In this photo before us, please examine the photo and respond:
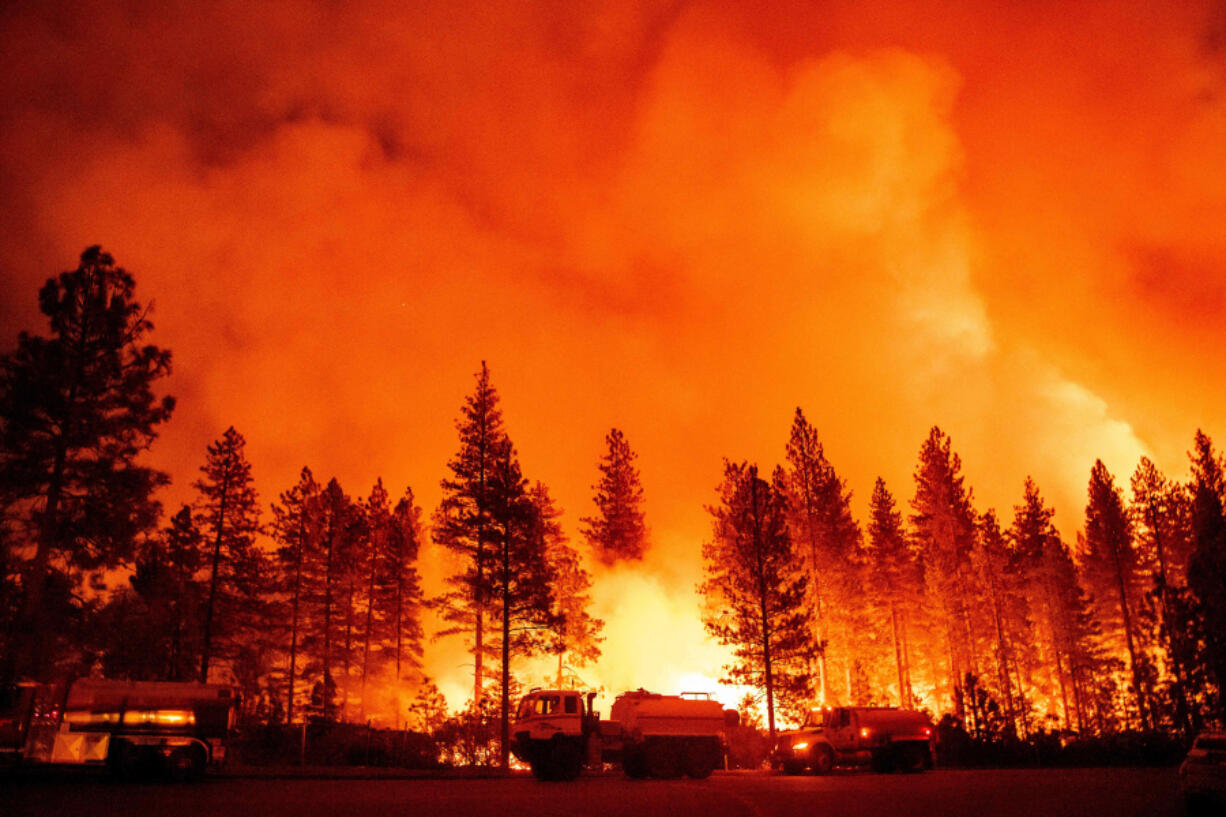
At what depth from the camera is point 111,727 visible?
22.6 m

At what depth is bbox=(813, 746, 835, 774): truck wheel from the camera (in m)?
29.0

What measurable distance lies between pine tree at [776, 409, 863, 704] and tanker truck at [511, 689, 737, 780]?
23.4 metres

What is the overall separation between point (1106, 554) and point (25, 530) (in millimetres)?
68948

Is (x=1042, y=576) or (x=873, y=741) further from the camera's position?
(x=1042, y=576)

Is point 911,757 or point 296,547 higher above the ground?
point 296,547

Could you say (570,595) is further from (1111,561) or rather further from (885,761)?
(1111,561)

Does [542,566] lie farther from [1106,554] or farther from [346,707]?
[1106,554]

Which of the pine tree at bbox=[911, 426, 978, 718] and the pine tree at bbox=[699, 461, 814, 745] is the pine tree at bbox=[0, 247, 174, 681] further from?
the pine tree at bbox=[911, 426, 978, 718]

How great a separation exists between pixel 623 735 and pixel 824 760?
7.38 meters

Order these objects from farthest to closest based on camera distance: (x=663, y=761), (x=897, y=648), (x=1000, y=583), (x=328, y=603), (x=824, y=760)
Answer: (x=897, y=648)
(x=1000, y=583)
(x=328, y=603)
(x=824, y=760)
(x=663, y=761)

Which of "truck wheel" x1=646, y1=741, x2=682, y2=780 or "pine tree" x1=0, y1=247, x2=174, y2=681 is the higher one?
"pine tree" x1=0, y1=247, x2=174, y2=681

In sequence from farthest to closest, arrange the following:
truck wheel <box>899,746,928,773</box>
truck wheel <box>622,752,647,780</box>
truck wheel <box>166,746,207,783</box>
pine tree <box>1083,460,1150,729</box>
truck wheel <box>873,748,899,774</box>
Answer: pine tree <box>1083,460,1150,729</box> → truck wheel <box>899,746,928,773</box> → truck wheel <box>873,748,899,774</box> → truck wheel <box>622,752,647,780</box> → truck wheel <box>166,746,207,783</box>

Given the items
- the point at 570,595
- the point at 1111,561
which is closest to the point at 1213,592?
the point at 570,595

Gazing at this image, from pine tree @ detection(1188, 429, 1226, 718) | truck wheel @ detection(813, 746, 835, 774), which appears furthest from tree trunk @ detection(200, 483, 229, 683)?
pine tree @ detection(1188, 429, 1226, 718)
